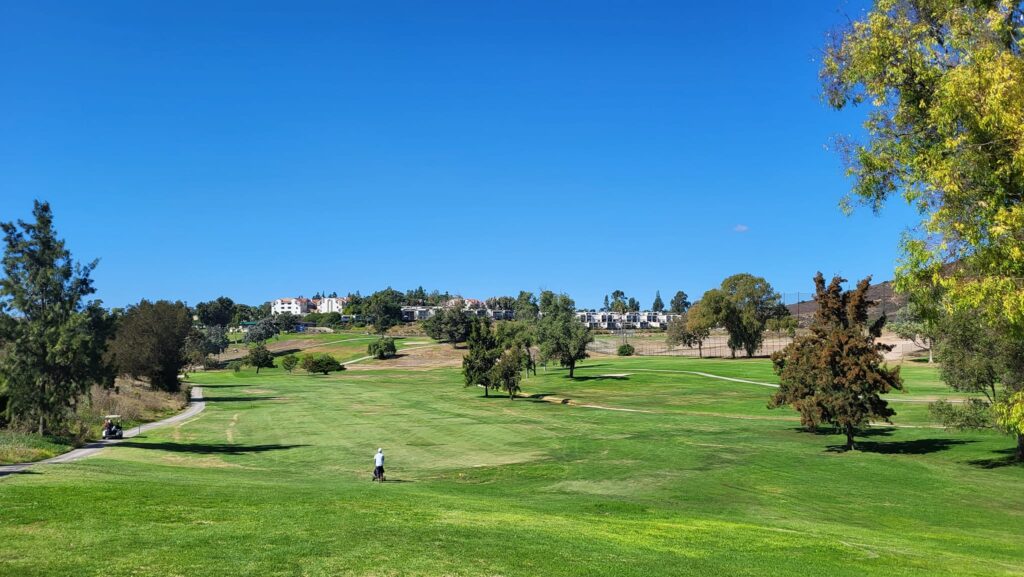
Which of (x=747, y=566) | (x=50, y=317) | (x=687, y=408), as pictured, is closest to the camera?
(x=747, y=566)

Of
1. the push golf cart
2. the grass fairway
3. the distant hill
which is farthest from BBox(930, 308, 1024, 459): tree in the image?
the distant hill

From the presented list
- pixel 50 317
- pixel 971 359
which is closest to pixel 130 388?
pixel 50 317

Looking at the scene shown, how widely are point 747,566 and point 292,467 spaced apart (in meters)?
28.9

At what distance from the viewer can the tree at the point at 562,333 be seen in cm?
10556

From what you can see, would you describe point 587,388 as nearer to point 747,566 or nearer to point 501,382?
point 501,382

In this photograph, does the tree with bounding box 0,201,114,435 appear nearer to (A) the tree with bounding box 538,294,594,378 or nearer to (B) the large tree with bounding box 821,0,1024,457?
(B) the large tree with bounding box 821,0,1024,457

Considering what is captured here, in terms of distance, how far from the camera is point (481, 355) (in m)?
89.9

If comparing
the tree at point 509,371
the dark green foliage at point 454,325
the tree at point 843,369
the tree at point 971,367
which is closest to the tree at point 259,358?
the dark green foliage at point 454,325

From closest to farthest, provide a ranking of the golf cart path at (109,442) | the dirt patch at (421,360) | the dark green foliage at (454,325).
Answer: the golf cart path at (109,442)
the dirt patch at (421,360)
the dark green foliage at (454,325)

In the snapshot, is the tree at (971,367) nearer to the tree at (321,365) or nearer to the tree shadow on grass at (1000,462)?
the tree shadow on grass at (1000,462)

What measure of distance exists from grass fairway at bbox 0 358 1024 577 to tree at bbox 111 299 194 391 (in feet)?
109

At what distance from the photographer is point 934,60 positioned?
17969 mm

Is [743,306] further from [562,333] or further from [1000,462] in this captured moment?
[1000,462]

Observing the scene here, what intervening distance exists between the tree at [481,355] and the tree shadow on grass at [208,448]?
1640 inches
